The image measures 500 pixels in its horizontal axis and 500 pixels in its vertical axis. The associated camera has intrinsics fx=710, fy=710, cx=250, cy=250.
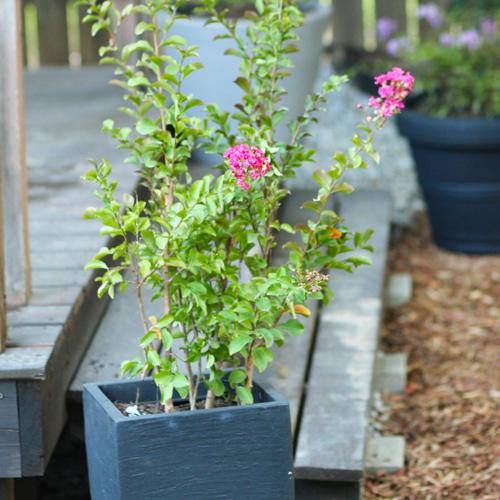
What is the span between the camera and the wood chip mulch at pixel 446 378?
1.75 metres

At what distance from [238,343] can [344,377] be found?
927mm

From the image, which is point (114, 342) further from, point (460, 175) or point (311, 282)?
point (460, 175)

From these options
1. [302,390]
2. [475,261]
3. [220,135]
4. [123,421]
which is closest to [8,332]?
[123,421]

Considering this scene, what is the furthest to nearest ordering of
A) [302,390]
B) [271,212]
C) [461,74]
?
[461,74] < [302,390] < [271,212]

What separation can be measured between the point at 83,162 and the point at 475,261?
5.83ft

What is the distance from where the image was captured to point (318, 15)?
295 cm

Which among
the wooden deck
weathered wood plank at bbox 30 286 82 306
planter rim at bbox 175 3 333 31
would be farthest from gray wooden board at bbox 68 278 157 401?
planter rim at bbox 175 3 333 31

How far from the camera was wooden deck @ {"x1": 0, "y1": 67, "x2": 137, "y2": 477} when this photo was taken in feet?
4.53

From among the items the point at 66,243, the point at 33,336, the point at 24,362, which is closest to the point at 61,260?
the point at 66,243

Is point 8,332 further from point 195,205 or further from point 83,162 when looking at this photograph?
point 83,162

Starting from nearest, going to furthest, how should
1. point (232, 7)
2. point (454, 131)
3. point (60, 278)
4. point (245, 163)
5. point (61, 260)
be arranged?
point (245, 163) → point (60, 278) → point (61, 260) → point (454, 131) → point (232, 7)

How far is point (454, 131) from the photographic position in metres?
3.01

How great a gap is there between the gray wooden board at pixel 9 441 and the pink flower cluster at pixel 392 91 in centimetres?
88

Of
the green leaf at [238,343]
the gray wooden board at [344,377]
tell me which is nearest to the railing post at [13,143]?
the green leaf at [238,343]
